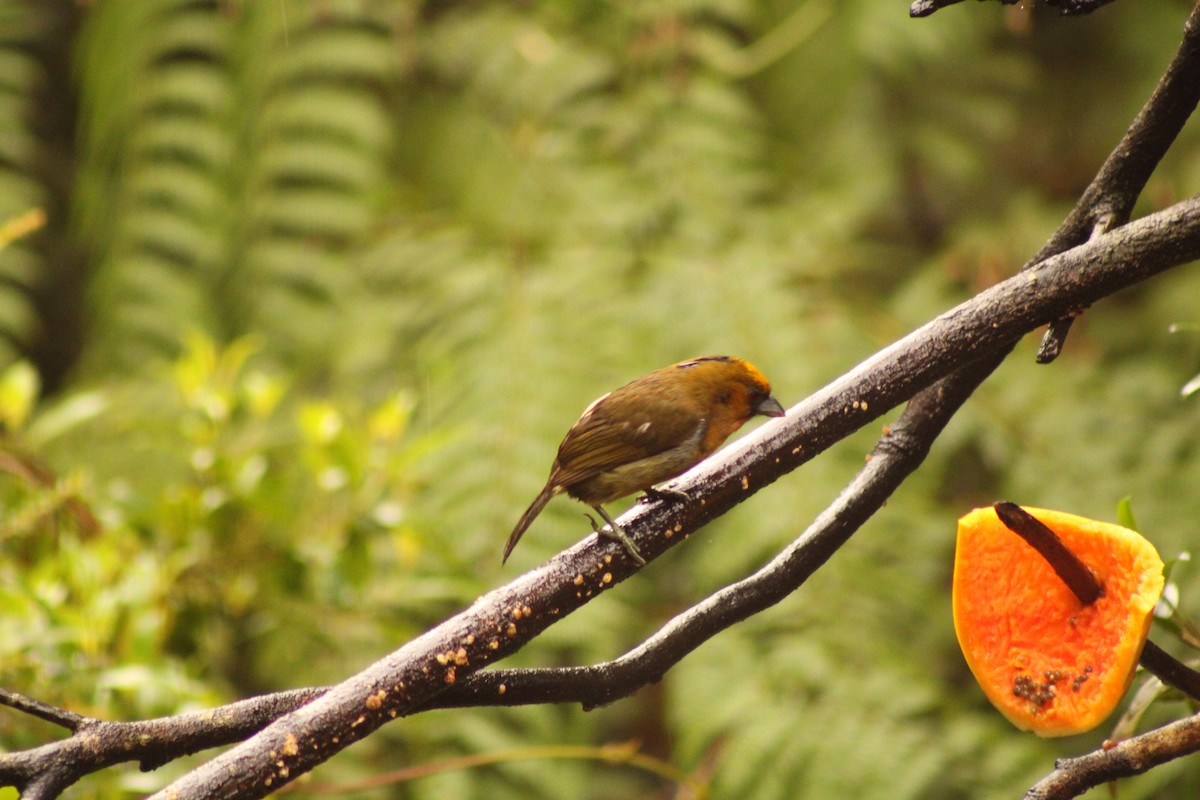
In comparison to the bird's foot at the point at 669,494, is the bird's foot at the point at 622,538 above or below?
below

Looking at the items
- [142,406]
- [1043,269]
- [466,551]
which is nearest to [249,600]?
[466,551]

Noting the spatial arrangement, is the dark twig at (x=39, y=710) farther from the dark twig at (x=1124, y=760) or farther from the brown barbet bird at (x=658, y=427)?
the dark twig at (x=1124, y=760)

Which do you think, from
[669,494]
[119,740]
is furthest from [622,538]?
[119,740]

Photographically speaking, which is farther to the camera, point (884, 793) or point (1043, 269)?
point (884, 793)

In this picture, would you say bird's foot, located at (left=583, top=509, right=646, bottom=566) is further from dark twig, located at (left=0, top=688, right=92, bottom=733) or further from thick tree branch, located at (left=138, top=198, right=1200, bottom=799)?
dark twig, located at (left=0, top=688, right=92, bottom=733)

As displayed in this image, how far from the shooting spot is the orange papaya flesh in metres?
0.62

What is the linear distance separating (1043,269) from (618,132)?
171cm

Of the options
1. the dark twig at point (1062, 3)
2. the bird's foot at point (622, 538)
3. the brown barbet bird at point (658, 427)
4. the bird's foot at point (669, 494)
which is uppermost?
the dark twig at point (1062, 3)

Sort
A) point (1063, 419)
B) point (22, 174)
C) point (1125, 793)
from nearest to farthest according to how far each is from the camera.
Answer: point (1125, 793) < point (1063, 419) < point (22, 174)

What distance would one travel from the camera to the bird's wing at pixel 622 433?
69 centimetres

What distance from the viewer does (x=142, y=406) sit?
6.24 feet

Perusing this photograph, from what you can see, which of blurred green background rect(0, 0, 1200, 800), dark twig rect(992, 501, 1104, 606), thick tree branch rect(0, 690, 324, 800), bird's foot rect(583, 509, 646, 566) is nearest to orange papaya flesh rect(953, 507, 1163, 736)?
dark twig rect(992, 501, 1104, 606)

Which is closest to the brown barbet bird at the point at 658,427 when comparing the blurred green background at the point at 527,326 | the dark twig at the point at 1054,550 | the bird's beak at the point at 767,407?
the bird's beak at the point at 767,407

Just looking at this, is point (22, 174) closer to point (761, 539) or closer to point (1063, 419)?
point (761, 539)
